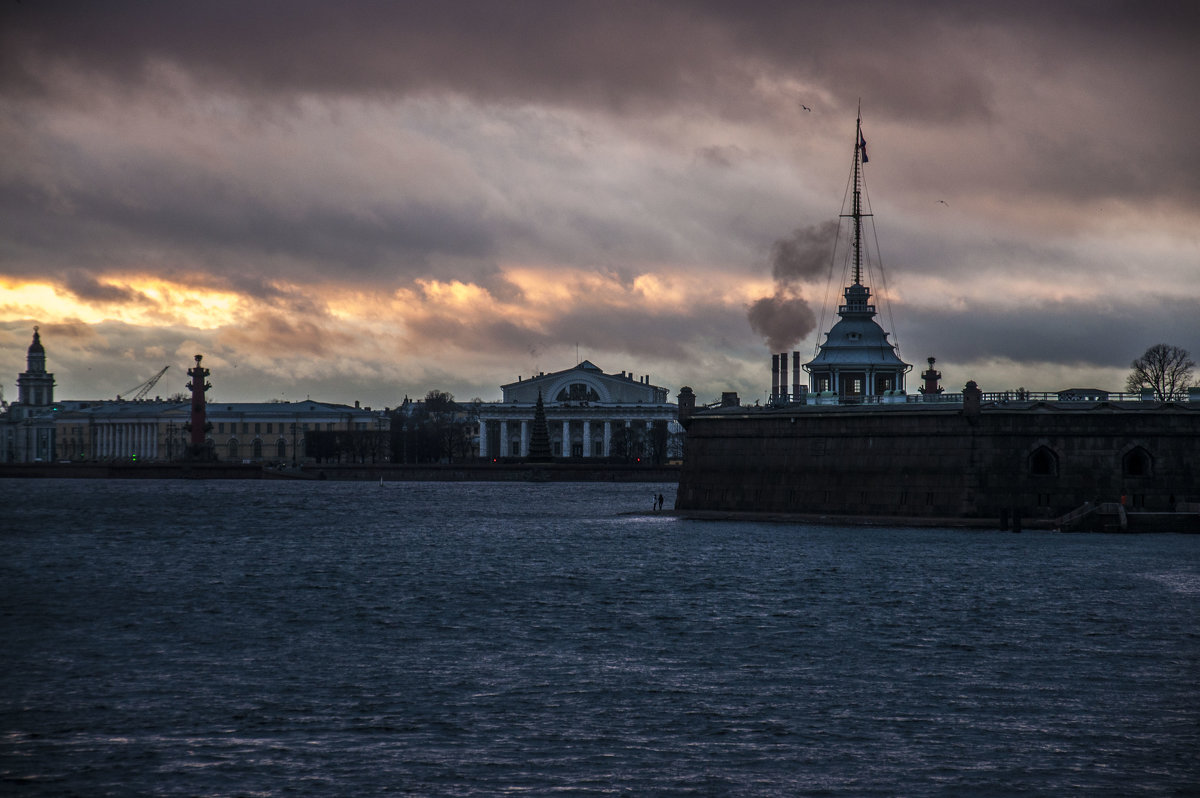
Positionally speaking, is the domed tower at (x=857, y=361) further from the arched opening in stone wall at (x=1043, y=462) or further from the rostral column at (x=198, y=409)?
the rostral column at (x=198, y=409)

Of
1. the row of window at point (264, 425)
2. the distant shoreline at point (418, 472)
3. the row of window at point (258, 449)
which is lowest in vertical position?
the distant shoreline at point (418, 472)

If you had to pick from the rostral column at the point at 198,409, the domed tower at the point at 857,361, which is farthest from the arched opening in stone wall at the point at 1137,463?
the rostral column at the point at 198,409

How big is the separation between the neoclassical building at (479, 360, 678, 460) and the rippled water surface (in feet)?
379

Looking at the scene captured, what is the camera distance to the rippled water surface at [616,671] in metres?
17.3

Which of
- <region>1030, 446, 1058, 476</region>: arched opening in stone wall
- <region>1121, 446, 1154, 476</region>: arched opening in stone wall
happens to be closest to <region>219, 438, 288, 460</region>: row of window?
<region>1030, 446, 1058, 476</region>: arched opening in stone wall

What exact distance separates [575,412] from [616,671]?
139107mm

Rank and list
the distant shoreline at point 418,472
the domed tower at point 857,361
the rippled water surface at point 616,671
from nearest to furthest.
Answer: the rippled water surface at point 616,671
the domed tower at point 857,361
the distant shoreline at point 418,472

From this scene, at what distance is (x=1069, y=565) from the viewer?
3891cm

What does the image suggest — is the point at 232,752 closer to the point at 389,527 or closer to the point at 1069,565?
the point at 1069,565

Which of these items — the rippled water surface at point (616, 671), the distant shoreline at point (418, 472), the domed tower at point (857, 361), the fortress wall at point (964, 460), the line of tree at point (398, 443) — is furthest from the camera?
the line of tree at point (398, 443)

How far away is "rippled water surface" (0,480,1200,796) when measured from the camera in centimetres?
1730

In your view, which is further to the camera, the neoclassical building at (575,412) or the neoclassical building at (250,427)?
the neoclassical building at (250,427)

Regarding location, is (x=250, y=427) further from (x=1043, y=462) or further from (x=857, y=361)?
(x=1043, y=462)

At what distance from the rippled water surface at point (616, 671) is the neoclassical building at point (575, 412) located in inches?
4551
